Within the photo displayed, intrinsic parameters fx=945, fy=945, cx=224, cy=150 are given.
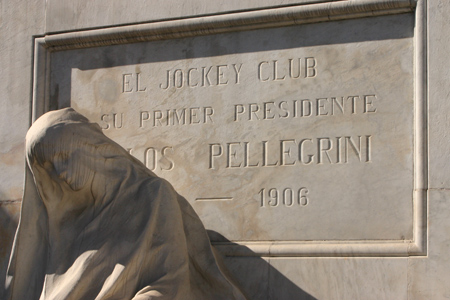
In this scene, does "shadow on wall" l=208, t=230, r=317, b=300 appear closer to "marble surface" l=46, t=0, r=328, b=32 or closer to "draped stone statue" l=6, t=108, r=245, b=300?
"draped stone statue" l=6, t=108, r=245, b=300

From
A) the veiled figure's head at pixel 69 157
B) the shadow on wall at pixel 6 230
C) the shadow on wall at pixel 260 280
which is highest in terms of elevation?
the veiled figure's head at pixel 69 157

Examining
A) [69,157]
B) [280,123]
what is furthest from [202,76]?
[69,157]

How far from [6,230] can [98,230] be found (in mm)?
1911

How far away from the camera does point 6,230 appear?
862cm

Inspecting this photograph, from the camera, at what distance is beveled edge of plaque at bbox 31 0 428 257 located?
739cm

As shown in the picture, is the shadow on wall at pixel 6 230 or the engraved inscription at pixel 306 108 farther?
the shadow on wall at pixel 6 230

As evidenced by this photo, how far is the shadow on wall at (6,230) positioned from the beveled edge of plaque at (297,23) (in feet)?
2.85

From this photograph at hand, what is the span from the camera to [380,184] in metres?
7.57

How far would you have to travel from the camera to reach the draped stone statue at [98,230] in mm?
6762

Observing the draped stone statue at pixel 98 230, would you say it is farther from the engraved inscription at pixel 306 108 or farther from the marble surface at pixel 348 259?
the engraved inscription at pixel 306 108

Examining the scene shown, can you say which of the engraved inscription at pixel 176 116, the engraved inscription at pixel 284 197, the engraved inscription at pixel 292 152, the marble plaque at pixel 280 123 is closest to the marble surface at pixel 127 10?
the marble plaque at pixel 280 123

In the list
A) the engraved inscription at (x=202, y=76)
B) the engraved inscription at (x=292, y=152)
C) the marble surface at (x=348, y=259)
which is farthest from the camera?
the engraved inscription at (x=202, y=76)

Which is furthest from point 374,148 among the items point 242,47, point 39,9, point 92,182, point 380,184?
point 39,9

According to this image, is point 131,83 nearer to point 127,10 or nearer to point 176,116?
point 176,116
